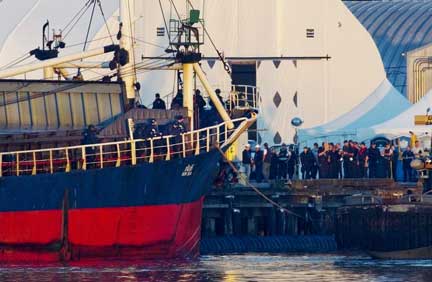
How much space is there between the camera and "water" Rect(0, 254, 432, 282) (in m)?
50.2

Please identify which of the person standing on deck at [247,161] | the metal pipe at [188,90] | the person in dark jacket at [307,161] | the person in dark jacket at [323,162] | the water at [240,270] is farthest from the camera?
the person standing on deck at [247,161]

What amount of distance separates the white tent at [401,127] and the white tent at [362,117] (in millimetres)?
608

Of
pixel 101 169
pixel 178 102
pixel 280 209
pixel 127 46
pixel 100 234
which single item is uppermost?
pixel 127 46

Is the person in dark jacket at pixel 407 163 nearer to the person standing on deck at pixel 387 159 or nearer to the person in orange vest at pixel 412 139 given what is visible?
the person in orange vest at pixel 412 139

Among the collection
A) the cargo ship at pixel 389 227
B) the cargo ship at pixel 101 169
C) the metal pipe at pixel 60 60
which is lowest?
the cargo ship at pixel 389 227

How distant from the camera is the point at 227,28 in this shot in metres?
80.5

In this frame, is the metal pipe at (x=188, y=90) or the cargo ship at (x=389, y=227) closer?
the cargo ship at (x=389, y=227)

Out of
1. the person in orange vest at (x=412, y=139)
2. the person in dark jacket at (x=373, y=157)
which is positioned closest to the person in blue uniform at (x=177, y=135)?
the person in dark jacket at (x=373, y=157)

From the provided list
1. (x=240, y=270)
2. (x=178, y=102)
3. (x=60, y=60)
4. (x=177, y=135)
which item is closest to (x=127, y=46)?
(x=60, y=60)

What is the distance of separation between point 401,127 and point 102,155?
1665 cm

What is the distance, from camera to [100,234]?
5834cm

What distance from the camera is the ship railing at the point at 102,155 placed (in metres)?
57.8

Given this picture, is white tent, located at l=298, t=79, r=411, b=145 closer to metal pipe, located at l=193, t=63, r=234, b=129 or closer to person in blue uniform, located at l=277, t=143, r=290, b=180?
person in blue uniform, located at l=277, t=143, r=290, b=180

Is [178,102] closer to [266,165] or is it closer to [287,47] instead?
[266,165]
